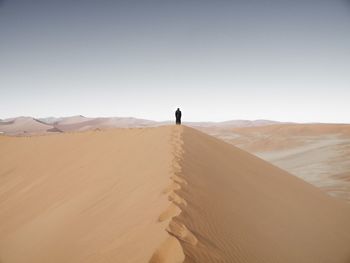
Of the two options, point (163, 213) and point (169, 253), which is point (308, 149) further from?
point (169, 253)

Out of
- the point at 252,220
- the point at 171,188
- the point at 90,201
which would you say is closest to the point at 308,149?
the point at 252,220

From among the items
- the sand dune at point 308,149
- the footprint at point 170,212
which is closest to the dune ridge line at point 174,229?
the footprint at point 170,212

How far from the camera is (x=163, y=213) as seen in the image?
349 centimetres

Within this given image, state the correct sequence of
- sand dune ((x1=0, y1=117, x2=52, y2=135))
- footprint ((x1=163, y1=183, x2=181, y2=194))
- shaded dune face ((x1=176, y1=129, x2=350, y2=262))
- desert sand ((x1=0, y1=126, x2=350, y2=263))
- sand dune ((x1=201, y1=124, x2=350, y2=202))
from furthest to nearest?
sand dune ((x1=0, y1=117, x2=52, y2=135)) < sand dune ((x1=201, y1=124, x2=350, y2=202)) < footprint ((x1=163, y1=183, x2=181, y2=194)) < shaded dune face ((x1=176, y1=129, x2=350, y2=262)) < desert sand ((x1=0, y1=126, x2=350, y2=263))

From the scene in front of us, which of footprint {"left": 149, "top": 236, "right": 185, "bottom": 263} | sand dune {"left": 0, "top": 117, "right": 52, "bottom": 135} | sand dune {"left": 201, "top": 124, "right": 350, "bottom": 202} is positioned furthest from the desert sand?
sand dune {"left": 0, "top": 117, "right": 52, "bottom": 135}

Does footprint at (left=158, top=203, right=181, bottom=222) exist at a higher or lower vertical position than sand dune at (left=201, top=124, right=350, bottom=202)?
higher

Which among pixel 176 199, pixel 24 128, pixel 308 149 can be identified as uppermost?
pixel 176 199

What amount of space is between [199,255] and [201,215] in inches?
35.7

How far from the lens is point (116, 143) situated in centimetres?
1006

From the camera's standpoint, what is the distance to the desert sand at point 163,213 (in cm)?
315

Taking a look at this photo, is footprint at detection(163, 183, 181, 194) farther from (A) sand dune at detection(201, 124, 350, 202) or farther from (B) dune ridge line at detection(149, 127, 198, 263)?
(A) sand dune at detection(201, 124, 350, 202)

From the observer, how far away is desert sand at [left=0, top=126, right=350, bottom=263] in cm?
315

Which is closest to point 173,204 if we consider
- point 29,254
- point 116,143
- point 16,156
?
point 29,254

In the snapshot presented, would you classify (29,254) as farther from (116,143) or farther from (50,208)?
(116,143)
